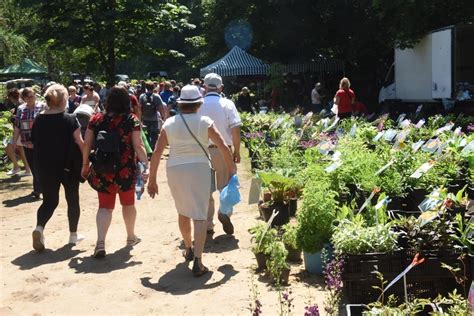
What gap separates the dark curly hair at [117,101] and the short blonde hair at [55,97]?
2.09 feet

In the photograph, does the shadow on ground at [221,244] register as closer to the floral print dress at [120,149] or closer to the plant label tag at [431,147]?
the floral print dress at [120,149]

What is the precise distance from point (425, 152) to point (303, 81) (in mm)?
22508

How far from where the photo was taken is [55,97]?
237 inches

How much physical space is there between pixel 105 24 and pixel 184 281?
429 inches

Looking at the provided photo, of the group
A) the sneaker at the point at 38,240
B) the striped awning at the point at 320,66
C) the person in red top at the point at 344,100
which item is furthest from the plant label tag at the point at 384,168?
the striped awning at the point at 320,66

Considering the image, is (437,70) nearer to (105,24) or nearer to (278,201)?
(105,24)

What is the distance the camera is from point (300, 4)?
1015 inches

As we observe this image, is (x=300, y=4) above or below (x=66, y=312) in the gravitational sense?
above

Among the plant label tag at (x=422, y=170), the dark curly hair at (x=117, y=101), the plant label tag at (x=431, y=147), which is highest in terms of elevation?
the dark curly hair at (x=117, y=101)

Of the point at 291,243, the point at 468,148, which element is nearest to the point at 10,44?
the point at 291,243

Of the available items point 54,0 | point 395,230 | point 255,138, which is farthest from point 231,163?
point 54,0

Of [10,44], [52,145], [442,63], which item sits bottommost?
[52,145]

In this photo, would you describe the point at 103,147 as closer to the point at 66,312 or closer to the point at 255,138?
the point at 66,312

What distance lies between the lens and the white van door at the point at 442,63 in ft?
52.0
